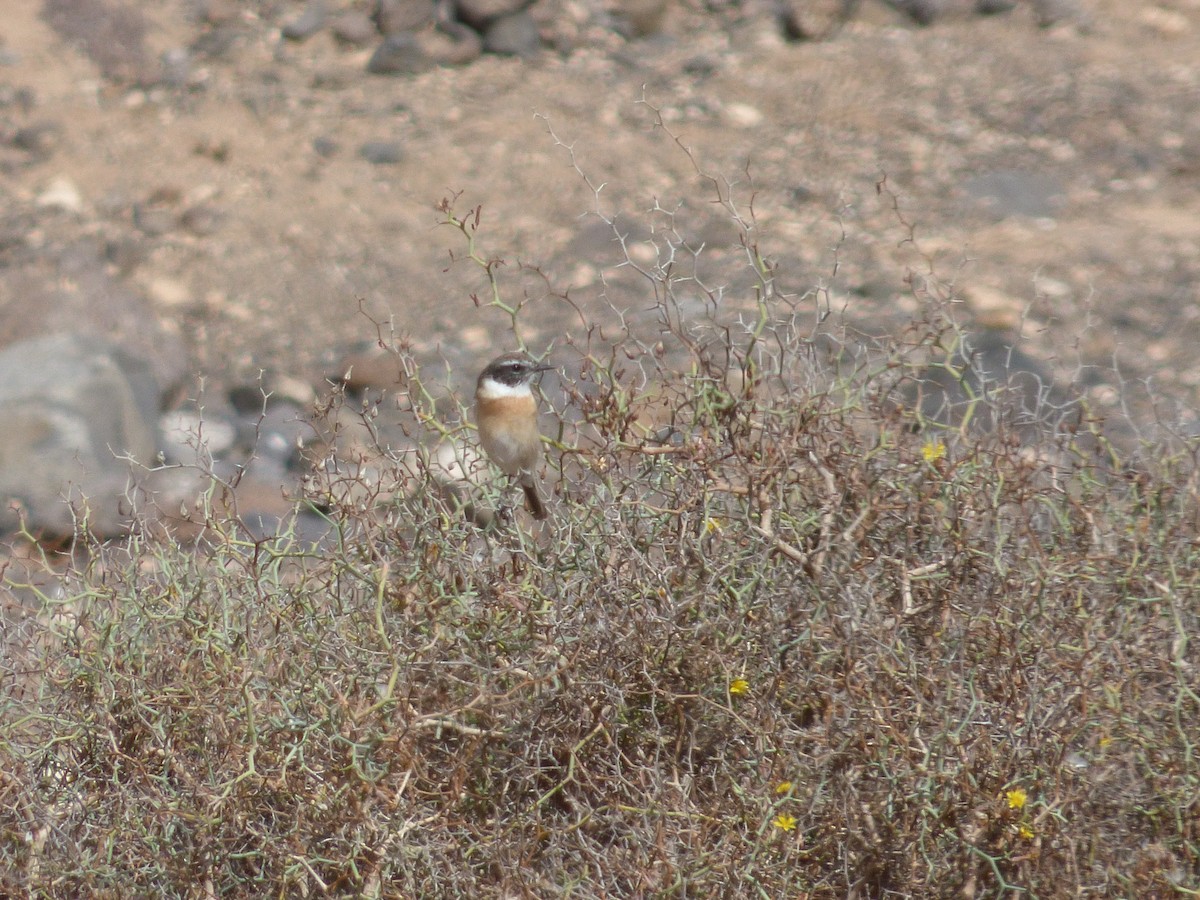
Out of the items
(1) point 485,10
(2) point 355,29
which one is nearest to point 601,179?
(1) point 485,10

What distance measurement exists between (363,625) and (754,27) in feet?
24.3

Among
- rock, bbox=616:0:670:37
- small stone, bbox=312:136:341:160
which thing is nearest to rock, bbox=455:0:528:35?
rock, bbox=616:0:670:37

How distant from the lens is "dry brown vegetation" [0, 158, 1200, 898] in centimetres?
325

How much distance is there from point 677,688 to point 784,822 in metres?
0.45

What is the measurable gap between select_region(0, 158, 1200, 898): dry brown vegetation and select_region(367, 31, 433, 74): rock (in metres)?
6.95

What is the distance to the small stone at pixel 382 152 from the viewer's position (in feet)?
30.6

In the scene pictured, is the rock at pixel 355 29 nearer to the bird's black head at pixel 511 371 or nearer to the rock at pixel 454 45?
the rock at pixel 454 45

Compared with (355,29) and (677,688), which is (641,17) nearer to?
Result: (355,29)

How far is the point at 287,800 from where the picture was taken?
345 cm

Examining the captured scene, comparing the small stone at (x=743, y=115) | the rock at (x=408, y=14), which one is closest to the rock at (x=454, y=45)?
the rock at (x=408, y=14)

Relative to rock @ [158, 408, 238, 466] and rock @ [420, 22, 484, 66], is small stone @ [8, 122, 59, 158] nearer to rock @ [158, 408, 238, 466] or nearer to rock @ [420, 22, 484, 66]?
rock @ [420, 22, 484, 66]

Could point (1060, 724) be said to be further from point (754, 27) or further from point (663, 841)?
point (754, 27)

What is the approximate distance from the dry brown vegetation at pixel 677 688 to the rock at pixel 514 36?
6.82 metres

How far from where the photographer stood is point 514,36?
10078mm
